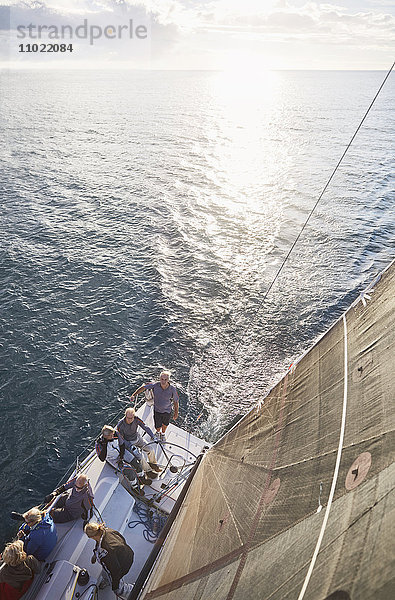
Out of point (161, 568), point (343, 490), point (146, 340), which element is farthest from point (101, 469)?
point (146, 340)

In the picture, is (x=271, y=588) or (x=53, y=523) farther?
(x=53, y=523)

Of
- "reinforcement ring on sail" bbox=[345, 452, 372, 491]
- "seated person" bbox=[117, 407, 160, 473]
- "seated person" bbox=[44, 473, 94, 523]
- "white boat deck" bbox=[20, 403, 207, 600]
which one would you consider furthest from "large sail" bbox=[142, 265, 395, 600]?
"seated person" bbox=[117, 407, 160, 473]

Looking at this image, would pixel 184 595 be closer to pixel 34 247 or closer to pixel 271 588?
pixel 271 588

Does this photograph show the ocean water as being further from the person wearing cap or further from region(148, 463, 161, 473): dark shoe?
the person wearing cap

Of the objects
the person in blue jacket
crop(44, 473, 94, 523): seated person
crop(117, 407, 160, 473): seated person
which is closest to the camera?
the person in blue jacket

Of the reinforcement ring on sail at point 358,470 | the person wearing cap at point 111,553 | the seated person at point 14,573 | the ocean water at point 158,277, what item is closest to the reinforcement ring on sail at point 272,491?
the reinforcement ring on sail at point 358,470

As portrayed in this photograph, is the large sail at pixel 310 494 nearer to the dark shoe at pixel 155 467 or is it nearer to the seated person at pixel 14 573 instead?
the seated person at pixel 14 573
